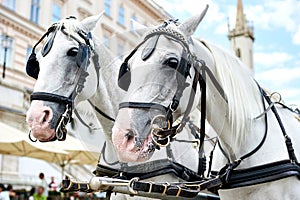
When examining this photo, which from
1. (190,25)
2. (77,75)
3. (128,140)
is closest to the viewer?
(128,140)

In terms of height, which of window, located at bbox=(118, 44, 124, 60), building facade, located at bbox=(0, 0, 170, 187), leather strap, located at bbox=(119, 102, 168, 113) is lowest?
leather strap, located at bbox=(119, 102, 168, 113)

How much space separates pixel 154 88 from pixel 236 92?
23.8 inches

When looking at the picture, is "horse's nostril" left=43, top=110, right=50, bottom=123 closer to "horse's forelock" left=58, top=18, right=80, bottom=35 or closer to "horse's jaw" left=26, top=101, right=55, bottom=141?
"horse's jaw" left=26, top=101, right=55, bottom=141

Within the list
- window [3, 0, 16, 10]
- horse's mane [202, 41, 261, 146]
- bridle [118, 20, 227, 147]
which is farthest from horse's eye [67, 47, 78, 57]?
window [3, 0, 16, 10]

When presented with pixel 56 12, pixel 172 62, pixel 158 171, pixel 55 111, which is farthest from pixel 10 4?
pixel 172 62

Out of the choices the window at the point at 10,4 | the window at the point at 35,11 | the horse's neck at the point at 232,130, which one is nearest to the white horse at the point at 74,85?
the horse's neck at the point at 232,130

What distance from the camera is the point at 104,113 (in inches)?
133

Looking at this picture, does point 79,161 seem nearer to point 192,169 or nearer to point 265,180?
point 192,169

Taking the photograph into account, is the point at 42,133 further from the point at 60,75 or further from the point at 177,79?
the point at 177,79

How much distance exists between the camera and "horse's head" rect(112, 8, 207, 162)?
77.0 inches

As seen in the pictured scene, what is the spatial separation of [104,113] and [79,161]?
8479 mm

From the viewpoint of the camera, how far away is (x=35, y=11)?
17109 mm

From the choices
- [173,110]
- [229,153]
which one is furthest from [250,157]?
[173,110]

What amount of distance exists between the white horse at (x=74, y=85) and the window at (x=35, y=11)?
1441 cm
